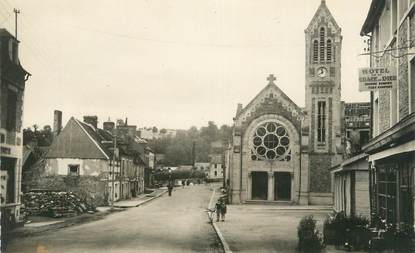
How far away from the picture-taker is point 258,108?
155 feet

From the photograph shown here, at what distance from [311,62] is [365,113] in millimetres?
6497

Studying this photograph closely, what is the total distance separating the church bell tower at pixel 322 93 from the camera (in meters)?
46.1

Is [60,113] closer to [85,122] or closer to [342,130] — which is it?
[85,122]

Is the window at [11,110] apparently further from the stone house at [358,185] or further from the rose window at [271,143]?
the rose window at [271,143]

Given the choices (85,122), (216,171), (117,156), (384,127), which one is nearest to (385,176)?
(384,127)

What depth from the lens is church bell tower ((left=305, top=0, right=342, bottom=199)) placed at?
1815 inches

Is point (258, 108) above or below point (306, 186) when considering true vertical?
above

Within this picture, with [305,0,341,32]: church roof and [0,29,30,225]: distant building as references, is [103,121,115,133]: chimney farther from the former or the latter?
[0,29,30,225]: distant building

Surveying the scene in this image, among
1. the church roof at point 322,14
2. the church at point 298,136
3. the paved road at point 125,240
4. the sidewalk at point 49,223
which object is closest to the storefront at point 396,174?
the paved road at point 125,240

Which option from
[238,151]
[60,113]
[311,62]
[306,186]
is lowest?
[306,186]

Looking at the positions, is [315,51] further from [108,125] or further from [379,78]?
[379,78]

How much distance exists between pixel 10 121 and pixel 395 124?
52.0 feet

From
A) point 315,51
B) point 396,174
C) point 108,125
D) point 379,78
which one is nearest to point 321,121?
point 315,51

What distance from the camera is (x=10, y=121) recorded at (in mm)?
21734
